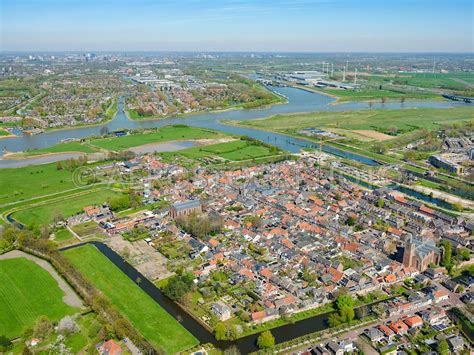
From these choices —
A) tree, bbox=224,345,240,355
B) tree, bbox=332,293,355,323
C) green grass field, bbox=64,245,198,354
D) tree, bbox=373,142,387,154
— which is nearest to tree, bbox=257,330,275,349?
tree, bbox=224,345,240,355

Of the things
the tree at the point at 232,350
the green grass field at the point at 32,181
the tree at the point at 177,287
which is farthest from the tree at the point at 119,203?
the tree at the point at 232,350

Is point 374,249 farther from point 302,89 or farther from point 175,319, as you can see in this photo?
point 302,89

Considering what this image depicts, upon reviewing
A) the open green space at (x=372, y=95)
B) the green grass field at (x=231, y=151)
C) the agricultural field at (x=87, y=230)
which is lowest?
the agricultural field at (x=87, y=230)

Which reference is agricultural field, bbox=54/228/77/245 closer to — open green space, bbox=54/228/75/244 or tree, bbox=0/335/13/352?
open green space, bbox=54/228/75/244

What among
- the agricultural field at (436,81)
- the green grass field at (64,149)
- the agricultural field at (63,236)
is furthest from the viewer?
the agricultural field at (436,81)

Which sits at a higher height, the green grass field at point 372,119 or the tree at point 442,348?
the green grass field at point 372,119

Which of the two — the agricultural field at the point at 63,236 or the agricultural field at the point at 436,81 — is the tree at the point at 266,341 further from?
the agricultural field at the point at 436,81

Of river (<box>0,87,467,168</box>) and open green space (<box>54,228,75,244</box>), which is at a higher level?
river (<box>0,87,467,168</box>)
